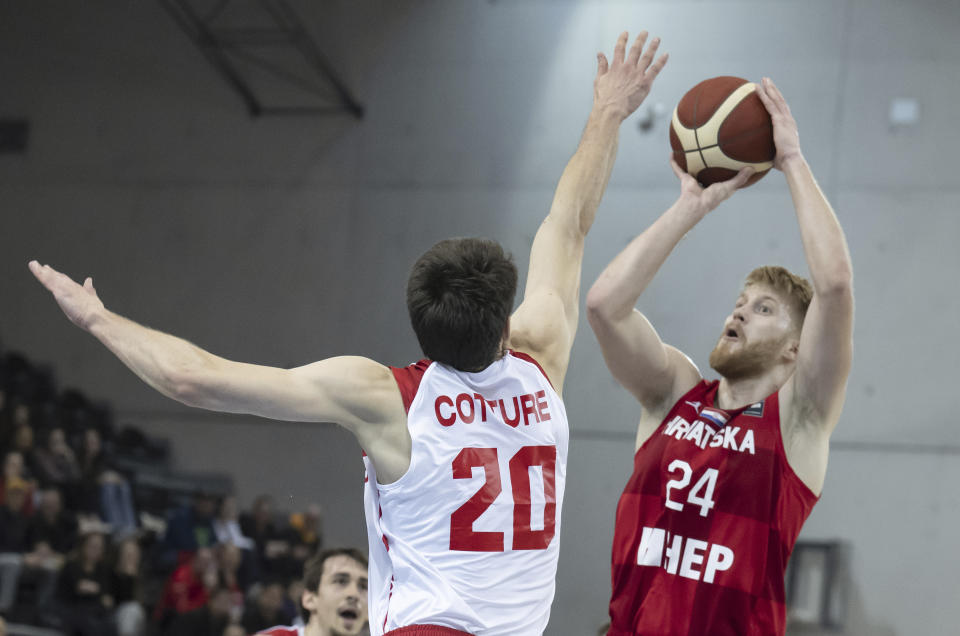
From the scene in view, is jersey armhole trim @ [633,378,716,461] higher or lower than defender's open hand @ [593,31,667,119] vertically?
lower

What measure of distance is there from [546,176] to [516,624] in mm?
9822

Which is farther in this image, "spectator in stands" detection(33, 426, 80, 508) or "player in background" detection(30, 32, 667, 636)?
"spectator in stands" detection(33, 426, 80, 508)

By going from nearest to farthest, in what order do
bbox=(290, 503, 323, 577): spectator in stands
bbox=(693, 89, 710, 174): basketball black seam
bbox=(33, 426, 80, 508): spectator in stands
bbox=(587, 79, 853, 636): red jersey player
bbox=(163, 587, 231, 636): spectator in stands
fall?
bbox=(587, 79, 853, 636): red jersey player
bbox=(693, 89, 710, 174): basketball black seam
bbox=(163, 587, 231, 636): spectator in stands
bbox=(33, 426, 80, 508): spectator in stands
bbox=(290, 503, 323, 577): spectator in stands

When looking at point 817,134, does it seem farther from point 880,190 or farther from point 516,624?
point 516,624

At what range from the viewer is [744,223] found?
37.9ft

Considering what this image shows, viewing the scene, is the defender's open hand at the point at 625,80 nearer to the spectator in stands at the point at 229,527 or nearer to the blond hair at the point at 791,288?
the blond hair at the point at 791,288

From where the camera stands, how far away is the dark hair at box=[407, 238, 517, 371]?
272 cm

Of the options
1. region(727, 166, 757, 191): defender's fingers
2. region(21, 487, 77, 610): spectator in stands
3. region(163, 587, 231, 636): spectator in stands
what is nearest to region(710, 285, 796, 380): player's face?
region(727, 166, 757, 191): defender's fingers

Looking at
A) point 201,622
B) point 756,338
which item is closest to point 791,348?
point 756,338

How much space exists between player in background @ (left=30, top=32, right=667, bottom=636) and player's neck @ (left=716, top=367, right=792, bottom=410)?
34.9 inches

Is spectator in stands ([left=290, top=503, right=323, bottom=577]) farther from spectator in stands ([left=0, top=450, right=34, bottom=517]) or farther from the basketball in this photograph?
the basketball

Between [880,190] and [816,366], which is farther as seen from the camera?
[880,190]

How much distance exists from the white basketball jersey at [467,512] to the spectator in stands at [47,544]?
7.14 m

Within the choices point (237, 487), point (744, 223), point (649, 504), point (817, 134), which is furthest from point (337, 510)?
point (649, 504)
